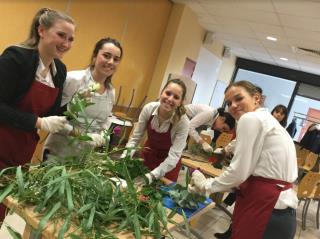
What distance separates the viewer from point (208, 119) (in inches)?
151

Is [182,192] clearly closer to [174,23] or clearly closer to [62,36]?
[62,36]

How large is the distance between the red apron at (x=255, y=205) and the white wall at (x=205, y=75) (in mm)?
5327

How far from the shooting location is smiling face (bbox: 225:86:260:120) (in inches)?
77.3

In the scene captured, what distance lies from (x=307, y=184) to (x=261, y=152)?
9.08 ft

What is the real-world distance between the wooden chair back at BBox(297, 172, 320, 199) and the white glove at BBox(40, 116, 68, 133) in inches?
138

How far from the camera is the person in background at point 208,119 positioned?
3678 millimetres

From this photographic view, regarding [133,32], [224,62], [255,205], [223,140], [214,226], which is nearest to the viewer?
[255,205]

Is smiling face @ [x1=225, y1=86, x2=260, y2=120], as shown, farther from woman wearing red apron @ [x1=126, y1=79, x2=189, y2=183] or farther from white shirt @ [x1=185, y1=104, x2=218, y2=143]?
white shirt @ [x1=185, y1=104, x2=218, y2=143]

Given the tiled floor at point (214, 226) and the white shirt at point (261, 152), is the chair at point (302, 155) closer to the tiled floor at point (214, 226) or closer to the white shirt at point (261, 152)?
the tiled floor at point (214, 226)

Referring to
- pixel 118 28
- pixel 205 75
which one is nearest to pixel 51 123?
pixel 118 28

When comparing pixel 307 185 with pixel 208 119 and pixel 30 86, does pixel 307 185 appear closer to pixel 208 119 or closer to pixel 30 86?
pixel 208 119

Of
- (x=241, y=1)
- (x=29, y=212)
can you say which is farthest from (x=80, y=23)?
(x=29, y=212)

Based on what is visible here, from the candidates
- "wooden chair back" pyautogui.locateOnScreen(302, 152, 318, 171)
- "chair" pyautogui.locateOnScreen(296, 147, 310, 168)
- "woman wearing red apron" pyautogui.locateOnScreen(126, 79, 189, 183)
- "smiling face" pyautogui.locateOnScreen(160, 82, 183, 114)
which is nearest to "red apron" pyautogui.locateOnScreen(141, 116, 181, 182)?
"woman wearing red apron" pyautogui.locateOnScreen(126, 79, 189, 183)

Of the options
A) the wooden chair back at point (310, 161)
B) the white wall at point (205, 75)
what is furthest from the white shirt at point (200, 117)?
the wooden chair back at point (310, 161)
